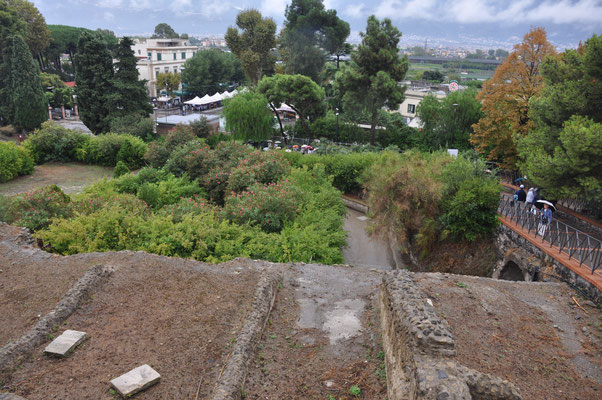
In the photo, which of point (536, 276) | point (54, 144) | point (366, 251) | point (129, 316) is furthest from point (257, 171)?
point (54, 144)

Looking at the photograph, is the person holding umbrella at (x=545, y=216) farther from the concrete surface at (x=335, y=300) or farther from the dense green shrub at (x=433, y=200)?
the concrete surface at (x=335, y=300)

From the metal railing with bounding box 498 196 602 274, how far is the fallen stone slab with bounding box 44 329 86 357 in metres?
12.5

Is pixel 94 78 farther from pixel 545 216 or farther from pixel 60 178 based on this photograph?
pixel 545 216

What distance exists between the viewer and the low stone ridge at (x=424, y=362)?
20.1 feet

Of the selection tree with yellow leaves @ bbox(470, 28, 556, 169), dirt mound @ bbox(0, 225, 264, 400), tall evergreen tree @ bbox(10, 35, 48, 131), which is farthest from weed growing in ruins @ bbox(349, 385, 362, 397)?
tall evergreen tree @ bbox(10, 35, 48, 131)

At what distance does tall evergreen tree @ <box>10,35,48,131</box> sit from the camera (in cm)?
3294

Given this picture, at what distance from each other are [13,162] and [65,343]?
22.2m

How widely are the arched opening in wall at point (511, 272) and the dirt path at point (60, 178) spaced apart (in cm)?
2216

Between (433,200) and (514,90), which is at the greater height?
(514,90)

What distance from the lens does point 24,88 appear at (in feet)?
109

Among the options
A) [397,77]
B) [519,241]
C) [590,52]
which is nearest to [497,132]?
[590,52]

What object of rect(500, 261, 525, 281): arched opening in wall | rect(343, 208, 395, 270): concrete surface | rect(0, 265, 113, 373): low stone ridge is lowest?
rect(343, 208, 395, 270): concrete surface

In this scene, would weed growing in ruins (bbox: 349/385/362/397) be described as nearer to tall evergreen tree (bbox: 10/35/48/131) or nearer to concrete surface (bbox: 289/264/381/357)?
concrete surface (bbox: 289/264/381/357)

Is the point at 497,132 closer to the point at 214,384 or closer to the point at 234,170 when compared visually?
the point at 234,170
